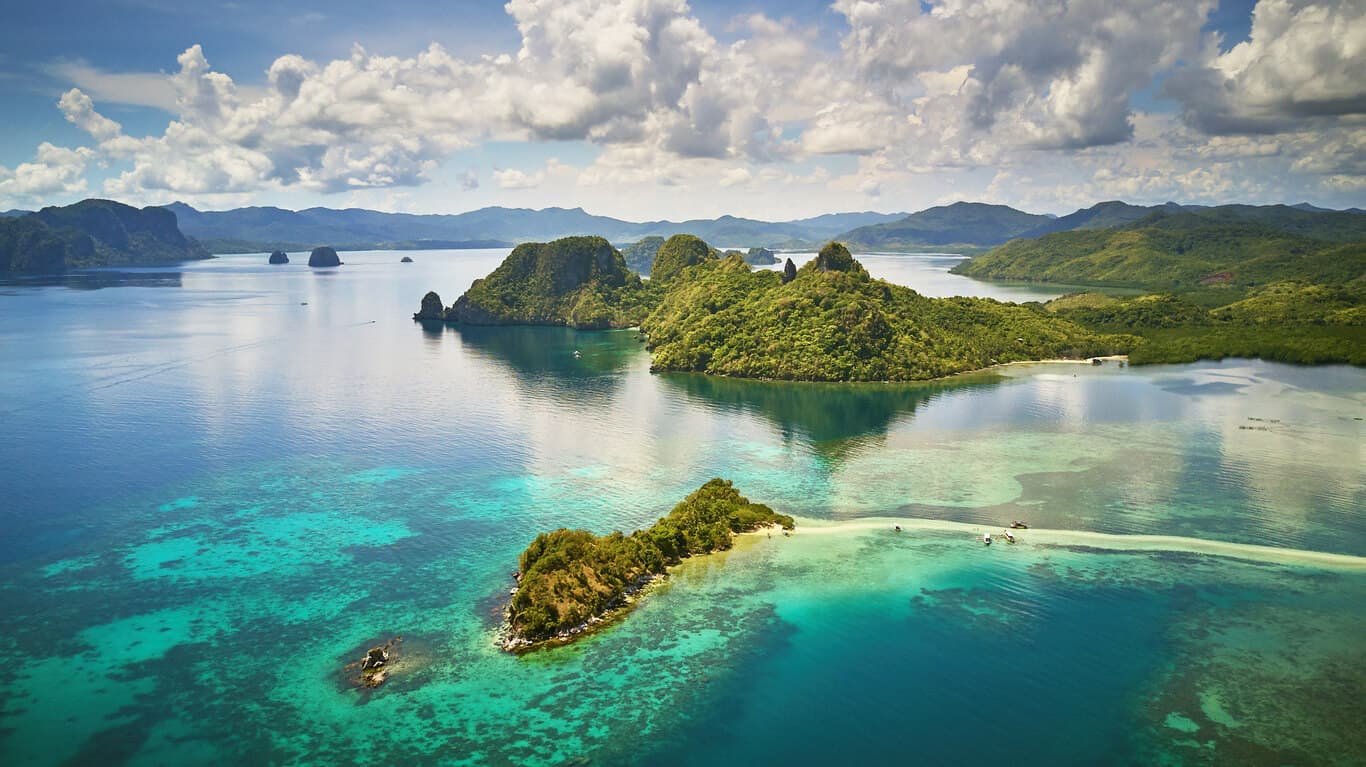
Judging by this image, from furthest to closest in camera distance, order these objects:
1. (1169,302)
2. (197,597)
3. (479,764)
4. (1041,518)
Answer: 1. (1169,302)
2. (1041,518)
3. (197,597)
4. (479,764)

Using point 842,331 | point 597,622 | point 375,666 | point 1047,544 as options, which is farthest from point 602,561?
point 842,331

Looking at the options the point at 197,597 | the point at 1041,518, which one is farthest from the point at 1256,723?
the point at 197,597

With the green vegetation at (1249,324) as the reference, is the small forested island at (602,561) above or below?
below

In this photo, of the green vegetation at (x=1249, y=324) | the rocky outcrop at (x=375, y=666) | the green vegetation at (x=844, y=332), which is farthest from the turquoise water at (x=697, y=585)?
the green vegetation at (x=1249, y=324)

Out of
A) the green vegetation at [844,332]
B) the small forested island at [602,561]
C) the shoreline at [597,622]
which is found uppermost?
the green vegetation at [844,332]

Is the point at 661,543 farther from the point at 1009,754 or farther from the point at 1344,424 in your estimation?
the point at 1344,424

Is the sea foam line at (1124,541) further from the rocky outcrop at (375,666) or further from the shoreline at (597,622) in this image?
the rocky outcrop at (375,666)

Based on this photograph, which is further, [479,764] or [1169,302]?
[1169,302]
